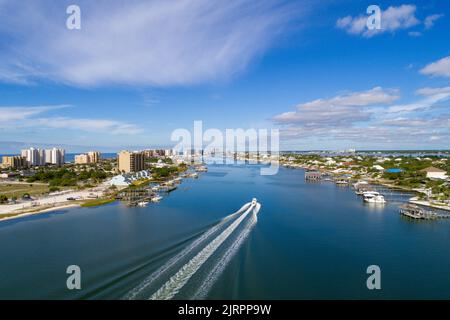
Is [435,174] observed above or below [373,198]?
above

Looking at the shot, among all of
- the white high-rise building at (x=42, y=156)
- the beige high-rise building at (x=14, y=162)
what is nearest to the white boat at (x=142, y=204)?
the beige high-rise building at (x=14, y=162)

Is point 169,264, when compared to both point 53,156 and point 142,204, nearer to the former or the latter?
point 142,204

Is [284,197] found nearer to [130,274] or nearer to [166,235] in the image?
[166,235]

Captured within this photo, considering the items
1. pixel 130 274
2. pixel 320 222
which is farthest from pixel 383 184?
pixel 130 274

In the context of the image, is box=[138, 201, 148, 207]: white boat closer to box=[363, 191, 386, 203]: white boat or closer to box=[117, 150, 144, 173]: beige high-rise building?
box=[363, 191, 386, 203]: white boat

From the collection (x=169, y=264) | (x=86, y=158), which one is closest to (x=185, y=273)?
(x=169, y=264)
